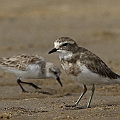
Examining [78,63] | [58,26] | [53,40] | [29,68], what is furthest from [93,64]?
[58,26]

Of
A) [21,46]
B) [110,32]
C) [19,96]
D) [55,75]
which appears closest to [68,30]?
[110,32]

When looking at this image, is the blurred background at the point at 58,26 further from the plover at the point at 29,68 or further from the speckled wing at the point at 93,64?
the speckled wing at the point at 93,64

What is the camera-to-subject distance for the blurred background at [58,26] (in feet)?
56.3

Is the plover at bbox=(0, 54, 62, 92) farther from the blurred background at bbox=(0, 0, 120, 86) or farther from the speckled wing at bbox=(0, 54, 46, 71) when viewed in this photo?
the blurred background at bbox=(0, 0, 120, 86)

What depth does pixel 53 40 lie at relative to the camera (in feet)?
61.2

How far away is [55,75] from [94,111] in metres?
4.44

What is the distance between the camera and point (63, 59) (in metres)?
8.43

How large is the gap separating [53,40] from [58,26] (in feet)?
8.63

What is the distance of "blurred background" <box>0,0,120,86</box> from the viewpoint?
56.3ft

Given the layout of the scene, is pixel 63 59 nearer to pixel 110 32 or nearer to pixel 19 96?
pixel 19 96

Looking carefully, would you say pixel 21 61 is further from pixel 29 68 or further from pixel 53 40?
pixel 53 40

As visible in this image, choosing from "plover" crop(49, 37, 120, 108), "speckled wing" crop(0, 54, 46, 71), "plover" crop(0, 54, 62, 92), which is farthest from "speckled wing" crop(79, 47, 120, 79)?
"speckled wing" crop(0, 54, 46, 71)

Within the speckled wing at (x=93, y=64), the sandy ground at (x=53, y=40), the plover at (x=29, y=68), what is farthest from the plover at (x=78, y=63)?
the plover at (x=29, y=68)

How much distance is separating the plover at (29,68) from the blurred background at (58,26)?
801 mm
